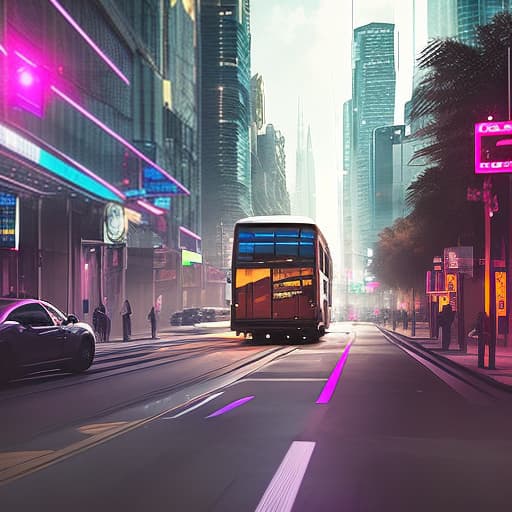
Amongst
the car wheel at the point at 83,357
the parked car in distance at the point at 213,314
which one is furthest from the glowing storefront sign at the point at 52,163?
the parked car in distance at the point at 213,314

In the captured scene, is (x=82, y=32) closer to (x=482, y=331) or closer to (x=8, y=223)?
(x=8, y=223)

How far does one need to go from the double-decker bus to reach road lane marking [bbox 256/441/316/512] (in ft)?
67.3

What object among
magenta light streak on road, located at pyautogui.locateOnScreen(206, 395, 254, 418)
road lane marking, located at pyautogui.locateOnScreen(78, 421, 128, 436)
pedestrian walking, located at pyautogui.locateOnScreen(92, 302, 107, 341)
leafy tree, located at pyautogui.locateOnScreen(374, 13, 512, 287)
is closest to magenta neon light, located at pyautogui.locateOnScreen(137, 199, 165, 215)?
pedestrian walking, located at pyautogui.locateOnScreen(92, 302, 107, 341)

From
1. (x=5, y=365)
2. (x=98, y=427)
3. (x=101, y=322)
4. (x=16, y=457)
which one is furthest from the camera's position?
(x=101, y=322)

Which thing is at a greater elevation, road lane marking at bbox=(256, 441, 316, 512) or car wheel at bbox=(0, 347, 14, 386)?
car wheel at bbox=(0, 347, 14, 386)

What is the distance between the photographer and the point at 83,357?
17453 mm

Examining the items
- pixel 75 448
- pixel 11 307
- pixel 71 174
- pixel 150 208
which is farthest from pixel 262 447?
pixel 150 208

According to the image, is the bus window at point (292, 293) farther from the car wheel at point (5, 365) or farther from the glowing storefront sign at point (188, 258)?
the glowing storefront sign at point (188, 258)

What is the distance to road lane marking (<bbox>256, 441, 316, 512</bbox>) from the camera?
18.8 ft

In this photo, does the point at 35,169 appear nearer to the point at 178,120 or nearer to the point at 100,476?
the point at 100,476

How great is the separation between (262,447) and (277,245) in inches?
817

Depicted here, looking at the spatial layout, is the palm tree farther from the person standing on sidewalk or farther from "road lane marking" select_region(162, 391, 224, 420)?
"road lane marking" select_region(162, 391, 224, 420)

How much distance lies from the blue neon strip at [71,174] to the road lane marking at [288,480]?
2993cm

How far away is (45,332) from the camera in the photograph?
15.3 metres
